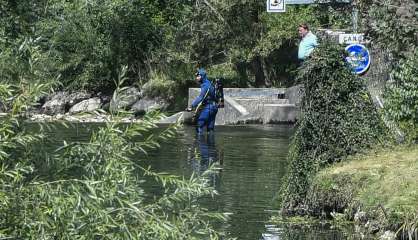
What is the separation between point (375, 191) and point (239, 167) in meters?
6.21

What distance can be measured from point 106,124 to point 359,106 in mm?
5253

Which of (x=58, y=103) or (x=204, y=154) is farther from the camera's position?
(x=58, y=103)

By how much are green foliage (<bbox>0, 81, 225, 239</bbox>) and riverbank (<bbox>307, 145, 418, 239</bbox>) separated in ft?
9.80

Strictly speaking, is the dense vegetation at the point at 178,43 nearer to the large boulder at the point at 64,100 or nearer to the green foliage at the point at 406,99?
the large boulder at the point at 64,100

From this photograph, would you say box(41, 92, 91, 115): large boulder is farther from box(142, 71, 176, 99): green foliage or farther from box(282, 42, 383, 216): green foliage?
box(282, 42, 383, 216): green foliage

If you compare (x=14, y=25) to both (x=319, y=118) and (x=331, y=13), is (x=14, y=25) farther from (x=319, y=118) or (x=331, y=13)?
(x=331, y=13)

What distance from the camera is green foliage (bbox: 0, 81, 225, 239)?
502 centimetres

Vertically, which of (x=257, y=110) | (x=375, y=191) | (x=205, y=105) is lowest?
(x=257, y=110)

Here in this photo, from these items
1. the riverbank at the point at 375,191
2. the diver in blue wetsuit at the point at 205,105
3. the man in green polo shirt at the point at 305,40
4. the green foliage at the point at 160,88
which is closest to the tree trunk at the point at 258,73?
the green foliage at the point at 160,88

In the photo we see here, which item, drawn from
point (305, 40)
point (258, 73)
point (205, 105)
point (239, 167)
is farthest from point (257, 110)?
point (239, 167)

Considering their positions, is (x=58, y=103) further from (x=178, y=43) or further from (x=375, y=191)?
(x=375, y=191)

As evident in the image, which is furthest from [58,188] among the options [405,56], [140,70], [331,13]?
[140,70]

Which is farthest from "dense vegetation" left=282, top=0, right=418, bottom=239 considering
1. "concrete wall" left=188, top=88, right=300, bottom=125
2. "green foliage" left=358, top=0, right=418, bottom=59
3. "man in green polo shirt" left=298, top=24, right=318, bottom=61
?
"concrete wall" left=188, top=88, right=300, bottom=125

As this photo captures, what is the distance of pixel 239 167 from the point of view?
1502 cm
